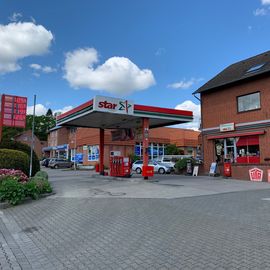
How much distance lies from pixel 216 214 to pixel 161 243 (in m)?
3.23

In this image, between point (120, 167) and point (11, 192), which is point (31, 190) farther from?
point (120, 167)

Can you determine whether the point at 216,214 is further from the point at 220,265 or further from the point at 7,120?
the point at 7,120

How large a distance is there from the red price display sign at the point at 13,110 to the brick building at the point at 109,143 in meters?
22.9

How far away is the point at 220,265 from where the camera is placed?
16.4ft

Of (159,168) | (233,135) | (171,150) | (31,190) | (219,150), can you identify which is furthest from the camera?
(171,150)

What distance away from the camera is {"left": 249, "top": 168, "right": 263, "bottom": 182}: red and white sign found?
20244 mm

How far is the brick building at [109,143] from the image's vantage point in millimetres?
47375

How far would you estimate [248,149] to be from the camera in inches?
883

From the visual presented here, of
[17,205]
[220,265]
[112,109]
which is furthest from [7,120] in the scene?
[220,265]

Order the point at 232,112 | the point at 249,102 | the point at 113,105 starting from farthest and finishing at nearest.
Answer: the point at 232,112 → the point at 249,102 → the point at 113,105

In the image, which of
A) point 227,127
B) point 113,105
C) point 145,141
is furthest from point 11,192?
point 227,127

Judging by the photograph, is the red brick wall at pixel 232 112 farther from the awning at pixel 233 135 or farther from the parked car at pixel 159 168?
the parked car at pixel 159 168

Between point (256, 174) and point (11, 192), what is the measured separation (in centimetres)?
1508

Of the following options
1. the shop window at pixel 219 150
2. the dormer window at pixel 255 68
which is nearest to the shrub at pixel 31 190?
the shop window at pixel 219 150
